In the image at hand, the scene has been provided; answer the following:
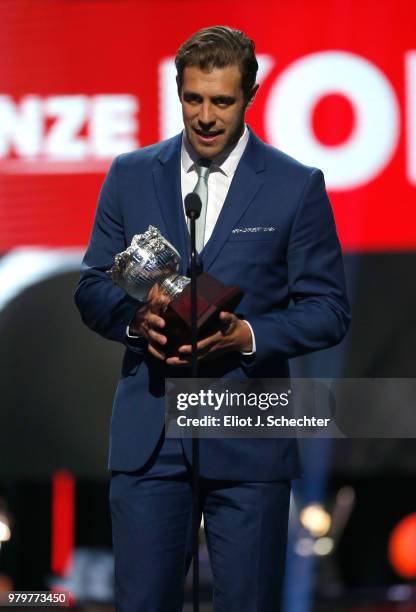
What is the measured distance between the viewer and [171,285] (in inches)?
84.4

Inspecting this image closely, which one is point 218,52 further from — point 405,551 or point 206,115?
point 405,551

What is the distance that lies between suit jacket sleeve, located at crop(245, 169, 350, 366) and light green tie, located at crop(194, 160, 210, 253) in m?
0.18

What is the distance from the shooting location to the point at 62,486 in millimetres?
4594

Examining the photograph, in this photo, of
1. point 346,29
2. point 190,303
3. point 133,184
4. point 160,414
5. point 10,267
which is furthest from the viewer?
point 10,267

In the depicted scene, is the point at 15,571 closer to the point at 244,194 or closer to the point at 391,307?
the point at 391,307

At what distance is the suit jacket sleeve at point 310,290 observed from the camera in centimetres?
224

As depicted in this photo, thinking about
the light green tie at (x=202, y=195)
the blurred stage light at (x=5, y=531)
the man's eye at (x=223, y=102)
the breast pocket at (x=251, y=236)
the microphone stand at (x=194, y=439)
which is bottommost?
the microphone stand at (x=194, y=439)

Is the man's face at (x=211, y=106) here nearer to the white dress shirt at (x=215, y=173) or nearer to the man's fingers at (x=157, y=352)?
the white dress shirt at (x=215, y=173)

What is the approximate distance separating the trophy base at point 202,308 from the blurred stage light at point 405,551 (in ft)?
10.0

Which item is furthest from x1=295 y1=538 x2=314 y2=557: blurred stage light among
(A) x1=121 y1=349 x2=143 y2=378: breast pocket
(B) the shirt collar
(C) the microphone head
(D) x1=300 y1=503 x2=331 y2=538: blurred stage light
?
(C) the microphone head

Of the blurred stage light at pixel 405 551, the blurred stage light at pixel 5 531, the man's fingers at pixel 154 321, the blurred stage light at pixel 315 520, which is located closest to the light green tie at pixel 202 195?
the man's fingers at pixel 154 321

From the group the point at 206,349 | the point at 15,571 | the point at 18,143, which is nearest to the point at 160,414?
the point at 206,349

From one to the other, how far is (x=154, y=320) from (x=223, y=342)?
5.7 inches

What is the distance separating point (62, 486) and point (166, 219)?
98.8 inches
